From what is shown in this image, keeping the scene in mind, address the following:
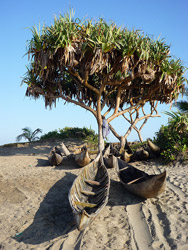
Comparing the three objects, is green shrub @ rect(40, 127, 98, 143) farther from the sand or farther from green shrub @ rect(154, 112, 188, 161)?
the sand

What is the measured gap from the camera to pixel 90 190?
7.15 meters

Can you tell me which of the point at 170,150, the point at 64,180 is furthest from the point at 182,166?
the point at 64,180

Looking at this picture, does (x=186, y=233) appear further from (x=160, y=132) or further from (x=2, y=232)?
(x=160, y=132)

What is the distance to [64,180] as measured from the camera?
8.78 metres

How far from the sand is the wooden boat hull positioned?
0.41 meters

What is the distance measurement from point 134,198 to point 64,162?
465cm

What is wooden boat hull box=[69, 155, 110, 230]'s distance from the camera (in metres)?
5.67

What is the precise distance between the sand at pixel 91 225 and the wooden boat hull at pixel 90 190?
0.41 m

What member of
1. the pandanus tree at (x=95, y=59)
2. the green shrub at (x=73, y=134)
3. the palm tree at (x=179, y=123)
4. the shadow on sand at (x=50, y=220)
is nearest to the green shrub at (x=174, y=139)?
the palm tree at (x=179, y=123)

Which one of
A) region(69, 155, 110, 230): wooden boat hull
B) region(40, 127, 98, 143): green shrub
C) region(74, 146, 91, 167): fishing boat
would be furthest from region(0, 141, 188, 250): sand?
region(40, 127, 98, 143): green shrub

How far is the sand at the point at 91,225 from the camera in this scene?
195 inches

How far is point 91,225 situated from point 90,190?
5.10 feet

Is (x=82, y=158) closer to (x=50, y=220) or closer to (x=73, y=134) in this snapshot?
(x=50, y=220)

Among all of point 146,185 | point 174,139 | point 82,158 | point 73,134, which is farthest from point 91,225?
point 73,134
